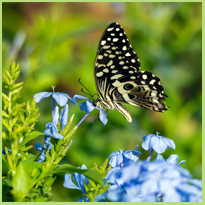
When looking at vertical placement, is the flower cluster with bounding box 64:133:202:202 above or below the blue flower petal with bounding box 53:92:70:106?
below

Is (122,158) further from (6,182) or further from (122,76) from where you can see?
(122,76)

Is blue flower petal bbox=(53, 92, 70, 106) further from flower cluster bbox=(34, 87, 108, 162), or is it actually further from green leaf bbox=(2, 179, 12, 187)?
green leaf bbox=(2, 179, 12, 187)

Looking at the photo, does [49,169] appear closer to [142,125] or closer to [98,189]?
[98,189]

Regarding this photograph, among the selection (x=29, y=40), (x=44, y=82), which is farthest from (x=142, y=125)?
(x=29, y=40)

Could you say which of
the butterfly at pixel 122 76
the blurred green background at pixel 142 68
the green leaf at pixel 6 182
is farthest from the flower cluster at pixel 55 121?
the blurred green background at pixel 142 68

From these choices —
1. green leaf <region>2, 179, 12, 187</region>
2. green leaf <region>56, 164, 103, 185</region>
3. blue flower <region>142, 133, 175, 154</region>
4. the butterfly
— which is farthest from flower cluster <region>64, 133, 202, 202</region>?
the butterfly

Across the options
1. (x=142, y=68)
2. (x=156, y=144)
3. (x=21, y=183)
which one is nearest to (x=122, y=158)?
(x=156, y=144)
